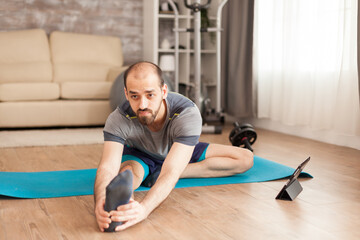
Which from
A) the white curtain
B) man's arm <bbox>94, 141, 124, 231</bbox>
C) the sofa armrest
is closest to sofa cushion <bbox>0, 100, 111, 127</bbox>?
the sofa armrest

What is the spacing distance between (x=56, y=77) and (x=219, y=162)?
3.28 meters

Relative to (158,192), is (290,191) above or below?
below

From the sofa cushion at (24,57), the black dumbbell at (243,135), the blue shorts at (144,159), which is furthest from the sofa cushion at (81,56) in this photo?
the blue shorts at (144,159)

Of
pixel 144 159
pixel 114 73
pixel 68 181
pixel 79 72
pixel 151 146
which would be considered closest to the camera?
pixel 151 146

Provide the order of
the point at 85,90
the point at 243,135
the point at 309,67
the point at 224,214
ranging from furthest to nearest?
the point at 85,90, the point at 309,67, the point at 243,135, the point at 224,214

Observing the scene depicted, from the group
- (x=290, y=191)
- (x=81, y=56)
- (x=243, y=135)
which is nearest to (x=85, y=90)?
(x=81, y=56)

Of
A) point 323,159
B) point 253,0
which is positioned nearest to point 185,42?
point 253,0

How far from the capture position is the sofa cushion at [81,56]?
5.39 metres

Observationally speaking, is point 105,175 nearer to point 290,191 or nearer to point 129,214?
point 129,214

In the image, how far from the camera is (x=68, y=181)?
2.53 metres

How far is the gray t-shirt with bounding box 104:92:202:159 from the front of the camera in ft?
6.57

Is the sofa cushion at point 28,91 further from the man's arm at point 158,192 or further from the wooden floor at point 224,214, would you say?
the man's arm at point 158,192

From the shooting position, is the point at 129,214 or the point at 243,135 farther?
the point at 243,135

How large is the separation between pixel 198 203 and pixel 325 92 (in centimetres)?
217
